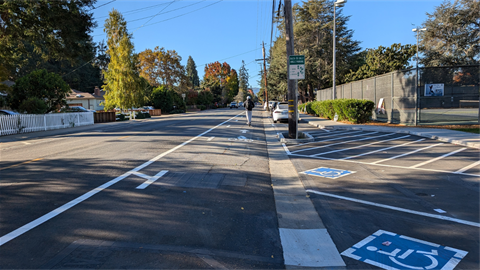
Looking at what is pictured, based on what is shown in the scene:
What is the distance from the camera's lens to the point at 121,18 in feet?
113

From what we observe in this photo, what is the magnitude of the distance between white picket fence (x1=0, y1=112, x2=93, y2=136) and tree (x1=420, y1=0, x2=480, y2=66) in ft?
114

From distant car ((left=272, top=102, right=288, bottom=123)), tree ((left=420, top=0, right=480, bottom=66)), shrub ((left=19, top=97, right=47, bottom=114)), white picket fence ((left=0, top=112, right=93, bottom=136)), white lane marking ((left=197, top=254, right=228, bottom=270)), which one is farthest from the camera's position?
tree ((left=420, top=0, right=480, bottom=66))

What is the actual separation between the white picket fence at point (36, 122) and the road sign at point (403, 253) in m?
20.2

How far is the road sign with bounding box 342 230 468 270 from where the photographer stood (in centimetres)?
349

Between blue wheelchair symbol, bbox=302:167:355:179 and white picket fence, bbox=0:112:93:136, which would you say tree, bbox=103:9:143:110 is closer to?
white picket fence, bbox=0:112:93:136

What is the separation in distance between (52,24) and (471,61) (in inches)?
1433

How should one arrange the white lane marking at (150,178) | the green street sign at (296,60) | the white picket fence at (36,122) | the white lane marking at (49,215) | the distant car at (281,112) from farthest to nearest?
the distant car at (281,112) < the white picket fence at (36,122) < the green street sign at (296,60) < the white lane marking at (150,178) < the white lane marking at (49,215)

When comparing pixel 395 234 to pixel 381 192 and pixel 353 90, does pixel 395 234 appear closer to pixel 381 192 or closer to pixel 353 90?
pixel 381 192

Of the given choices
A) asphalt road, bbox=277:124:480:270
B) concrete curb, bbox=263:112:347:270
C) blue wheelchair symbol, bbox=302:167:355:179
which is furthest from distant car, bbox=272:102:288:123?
concrete curb, bbox=263:112:347:270

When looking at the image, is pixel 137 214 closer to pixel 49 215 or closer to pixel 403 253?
pixel 49 215

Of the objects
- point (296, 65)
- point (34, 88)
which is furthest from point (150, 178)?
point (34, 88)

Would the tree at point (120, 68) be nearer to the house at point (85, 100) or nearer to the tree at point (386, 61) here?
the house at point (85, 100)

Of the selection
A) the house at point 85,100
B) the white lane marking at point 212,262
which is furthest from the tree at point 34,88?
the house at point 85,100

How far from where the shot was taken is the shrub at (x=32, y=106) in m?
21.5
